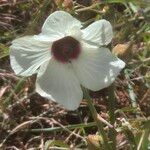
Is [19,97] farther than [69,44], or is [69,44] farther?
[19,97]

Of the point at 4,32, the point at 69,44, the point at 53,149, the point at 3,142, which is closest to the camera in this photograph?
the point at 69,44

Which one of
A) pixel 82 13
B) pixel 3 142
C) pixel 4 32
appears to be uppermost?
pixel 82 13

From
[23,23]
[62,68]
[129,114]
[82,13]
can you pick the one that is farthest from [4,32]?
[62,68]

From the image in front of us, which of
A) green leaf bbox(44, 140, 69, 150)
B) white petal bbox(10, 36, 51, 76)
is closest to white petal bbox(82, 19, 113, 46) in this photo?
white petal bbox(10, 36, 51, 76)

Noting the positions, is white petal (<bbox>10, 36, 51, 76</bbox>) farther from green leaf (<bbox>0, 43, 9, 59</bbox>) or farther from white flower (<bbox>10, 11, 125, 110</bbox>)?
green leaf (<bbox>0, 43, 9, 59</bbox>)

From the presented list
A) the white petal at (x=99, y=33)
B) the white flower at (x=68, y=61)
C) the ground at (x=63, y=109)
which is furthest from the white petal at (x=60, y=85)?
the ground at (x=63, y=109)

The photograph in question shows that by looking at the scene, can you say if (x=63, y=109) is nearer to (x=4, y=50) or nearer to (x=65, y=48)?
(x=4, y=50)

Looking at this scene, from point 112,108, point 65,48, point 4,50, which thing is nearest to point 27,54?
point 65,48

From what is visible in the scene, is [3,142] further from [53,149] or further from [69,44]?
[69,44]
